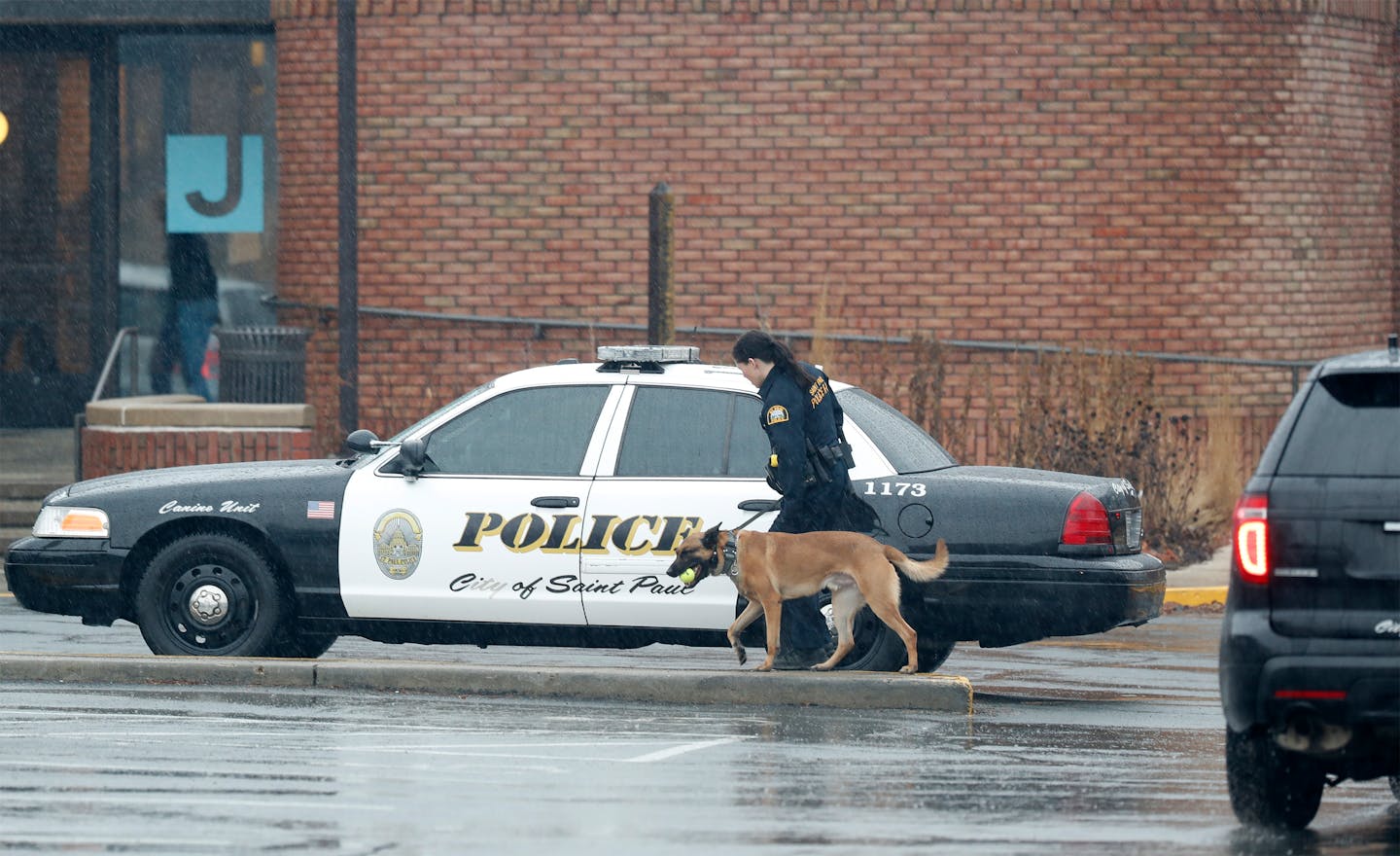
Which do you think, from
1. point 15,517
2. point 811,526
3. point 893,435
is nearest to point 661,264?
point 893,435

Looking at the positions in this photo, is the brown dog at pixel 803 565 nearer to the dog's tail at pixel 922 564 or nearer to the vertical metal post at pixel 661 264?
the dog's tail at pixel 922 564

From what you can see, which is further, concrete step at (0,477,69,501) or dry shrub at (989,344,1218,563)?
concrete step at (0,477,69,501)

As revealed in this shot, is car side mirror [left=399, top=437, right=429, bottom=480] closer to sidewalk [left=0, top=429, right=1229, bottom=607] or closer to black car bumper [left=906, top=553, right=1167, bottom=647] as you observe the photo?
black car bumper [left=906, top=553, right=1167, bottom=647]

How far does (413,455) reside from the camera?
35.2 ft

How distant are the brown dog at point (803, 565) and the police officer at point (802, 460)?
0.19m

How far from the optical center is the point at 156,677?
1071 cm

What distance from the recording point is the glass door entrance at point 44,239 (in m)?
21.5

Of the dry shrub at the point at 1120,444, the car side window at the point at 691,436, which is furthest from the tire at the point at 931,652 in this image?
the dry shrub at the point at 1120,444

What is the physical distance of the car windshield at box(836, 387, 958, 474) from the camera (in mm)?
10898

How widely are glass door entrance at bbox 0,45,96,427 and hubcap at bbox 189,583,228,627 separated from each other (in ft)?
36.4

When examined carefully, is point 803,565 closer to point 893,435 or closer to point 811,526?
point 811,526

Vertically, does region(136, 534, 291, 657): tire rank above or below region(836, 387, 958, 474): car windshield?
below

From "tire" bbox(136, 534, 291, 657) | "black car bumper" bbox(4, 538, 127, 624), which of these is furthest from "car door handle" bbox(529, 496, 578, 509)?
"black car bumper" bbox(4, 538, 127, 624)

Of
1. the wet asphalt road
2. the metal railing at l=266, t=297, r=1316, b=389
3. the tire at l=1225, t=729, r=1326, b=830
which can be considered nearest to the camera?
the wet asphalt road
